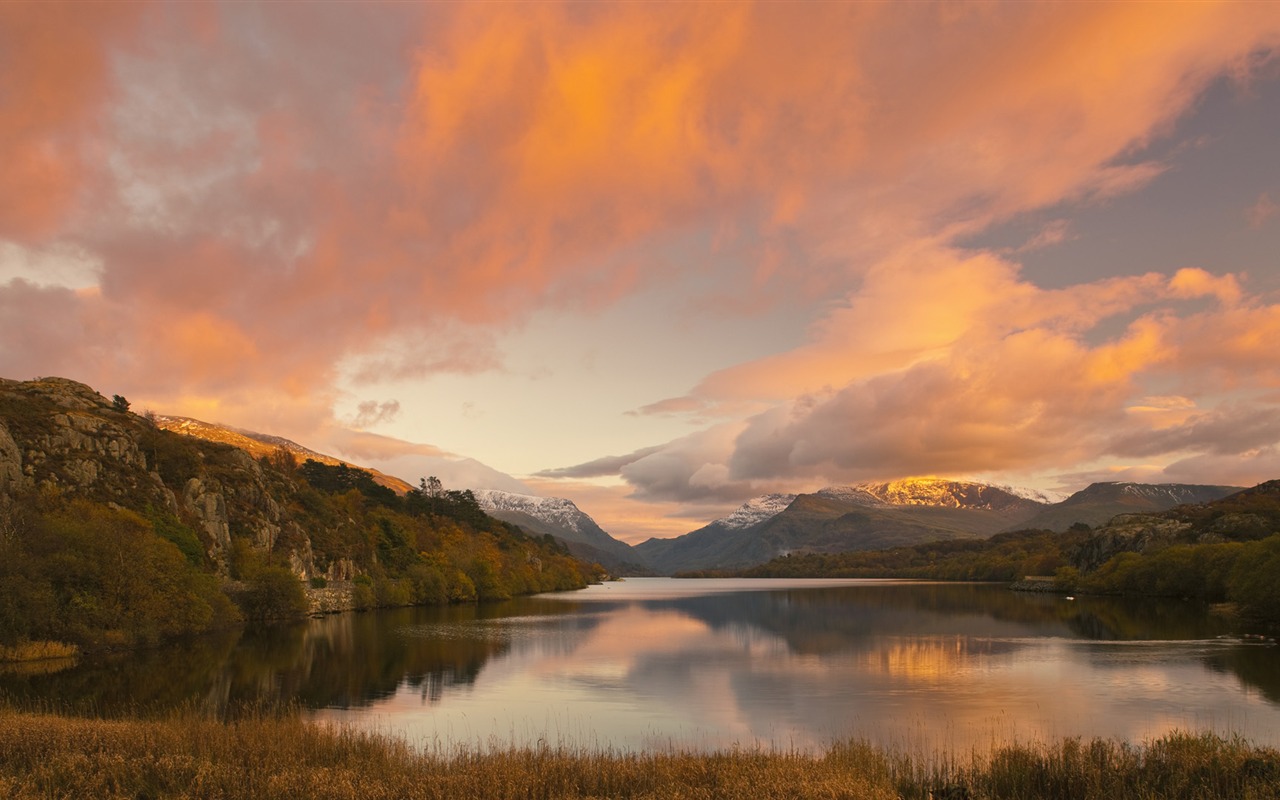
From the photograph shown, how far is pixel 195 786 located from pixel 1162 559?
14605cm

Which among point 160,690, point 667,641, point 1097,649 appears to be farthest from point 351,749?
point 1097,649

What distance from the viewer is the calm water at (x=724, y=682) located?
1314 inches

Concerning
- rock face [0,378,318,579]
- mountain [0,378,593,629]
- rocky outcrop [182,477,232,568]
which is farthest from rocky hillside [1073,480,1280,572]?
rocky outcrop [182,477,232,568]

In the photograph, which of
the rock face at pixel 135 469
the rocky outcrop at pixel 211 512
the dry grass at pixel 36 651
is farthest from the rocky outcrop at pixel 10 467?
the dry grass at pixel 36 651

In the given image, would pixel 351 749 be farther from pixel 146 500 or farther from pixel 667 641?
pixel 146 500

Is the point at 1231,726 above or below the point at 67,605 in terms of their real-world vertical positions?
below

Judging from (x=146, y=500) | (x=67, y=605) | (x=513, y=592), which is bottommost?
(x=513, y=592)

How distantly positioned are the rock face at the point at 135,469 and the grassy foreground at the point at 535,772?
58.2m

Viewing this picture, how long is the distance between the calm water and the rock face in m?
21.2

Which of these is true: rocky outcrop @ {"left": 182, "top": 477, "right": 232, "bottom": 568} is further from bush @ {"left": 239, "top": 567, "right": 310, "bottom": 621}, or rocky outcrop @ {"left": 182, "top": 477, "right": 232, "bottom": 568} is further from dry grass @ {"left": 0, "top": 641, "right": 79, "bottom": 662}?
dry grass @ {"left": 0, "top": 641, "right": 79, "bottom": 662}

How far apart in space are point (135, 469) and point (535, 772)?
8492 centimetres

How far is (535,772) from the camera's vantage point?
20141mm

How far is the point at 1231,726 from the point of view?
32625 millimetres

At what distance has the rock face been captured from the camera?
250 feet
